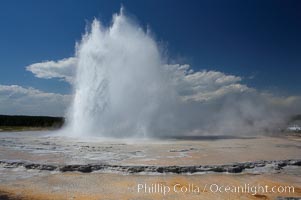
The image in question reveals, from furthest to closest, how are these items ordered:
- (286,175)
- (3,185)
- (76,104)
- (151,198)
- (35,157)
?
(76,104)
(35,157)
(286,175)
(3,185)
(151,198)

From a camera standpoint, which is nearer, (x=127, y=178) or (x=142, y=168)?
(x=127, y=178)

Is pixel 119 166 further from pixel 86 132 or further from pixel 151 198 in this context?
pixel 86 132

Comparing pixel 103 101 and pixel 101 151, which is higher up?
pixel 103 101

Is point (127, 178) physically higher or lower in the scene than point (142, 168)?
lower

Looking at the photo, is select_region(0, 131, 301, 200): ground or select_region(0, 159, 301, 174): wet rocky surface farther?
select_region(0, 159, 301, 174): wet rocky surface

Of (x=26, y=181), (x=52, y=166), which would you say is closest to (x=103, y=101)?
(x=52, y=166)

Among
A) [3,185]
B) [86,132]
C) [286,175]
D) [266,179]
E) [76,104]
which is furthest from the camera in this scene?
[76,104]

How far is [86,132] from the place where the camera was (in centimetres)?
2552

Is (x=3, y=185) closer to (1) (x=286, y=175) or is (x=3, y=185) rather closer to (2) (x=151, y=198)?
(2) (x=151, y=198)

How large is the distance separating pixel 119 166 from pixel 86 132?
1556cm

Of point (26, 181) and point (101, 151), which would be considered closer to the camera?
point (26, 181)

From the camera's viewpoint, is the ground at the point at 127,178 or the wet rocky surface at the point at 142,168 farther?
the wet rocky surface at the point at 142,168

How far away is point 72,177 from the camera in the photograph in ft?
31.1

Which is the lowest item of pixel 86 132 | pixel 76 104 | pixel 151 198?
pixel 151 198
